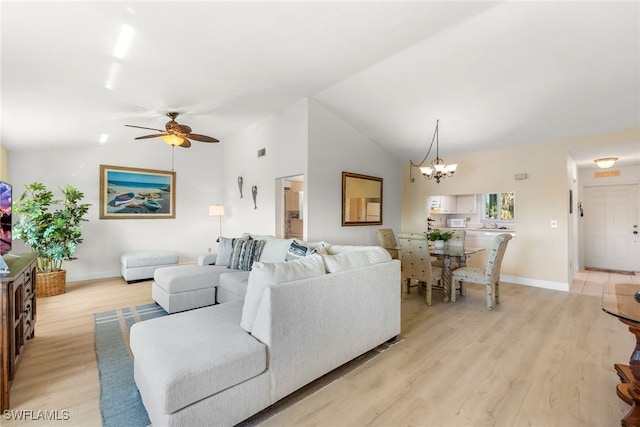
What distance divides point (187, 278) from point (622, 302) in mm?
4007

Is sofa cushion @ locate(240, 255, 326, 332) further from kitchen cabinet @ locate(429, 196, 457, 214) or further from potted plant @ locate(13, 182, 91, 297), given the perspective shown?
kitchen cabinet @ locate(429, 196, 457, 214)

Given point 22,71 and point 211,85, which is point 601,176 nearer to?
point 211,85

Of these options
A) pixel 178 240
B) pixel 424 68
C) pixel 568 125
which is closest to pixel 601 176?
pixel 568 125

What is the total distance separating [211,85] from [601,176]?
816cm

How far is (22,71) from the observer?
8.41 feet

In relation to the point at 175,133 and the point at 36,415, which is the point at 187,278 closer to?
the point at 36,415

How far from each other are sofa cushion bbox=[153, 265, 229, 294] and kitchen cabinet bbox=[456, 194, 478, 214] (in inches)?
223

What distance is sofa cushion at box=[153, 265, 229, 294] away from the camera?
3.45 metres

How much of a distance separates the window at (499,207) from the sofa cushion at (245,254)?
5002 mm

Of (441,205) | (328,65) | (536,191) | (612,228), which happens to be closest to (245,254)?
(328,65)

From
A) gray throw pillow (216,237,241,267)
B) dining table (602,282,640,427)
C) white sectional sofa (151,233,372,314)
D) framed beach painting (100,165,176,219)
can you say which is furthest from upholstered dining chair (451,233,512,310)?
framed beach painting (100,165,176,219)

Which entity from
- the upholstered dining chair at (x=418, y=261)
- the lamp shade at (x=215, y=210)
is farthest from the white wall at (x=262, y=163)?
the upholstered dining chair at (x=418, y=261)

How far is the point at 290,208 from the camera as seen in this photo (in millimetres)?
6320

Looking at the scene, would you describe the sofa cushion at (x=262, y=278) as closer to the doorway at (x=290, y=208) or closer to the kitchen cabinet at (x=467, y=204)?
the doorway at (x=290, y=208)
